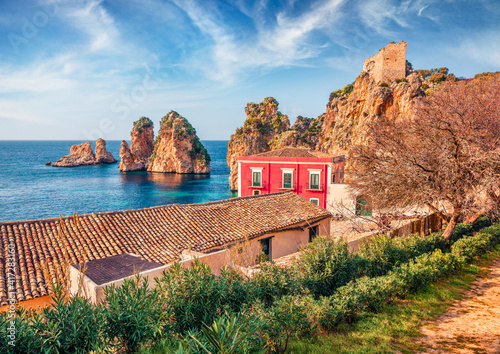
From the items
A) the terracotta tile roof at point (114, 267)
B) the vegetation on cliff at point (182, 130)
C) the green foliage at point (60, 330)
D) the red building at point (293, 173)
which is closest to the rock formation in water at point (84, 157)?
the vegetation on cliff at point (182, 130)

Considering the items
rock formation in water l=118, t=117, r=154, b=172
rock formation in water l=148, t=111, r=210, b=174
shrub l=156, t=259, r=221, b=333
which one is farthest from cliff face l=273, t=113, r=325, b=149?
shrub l=156, t=259, r=221, b=333

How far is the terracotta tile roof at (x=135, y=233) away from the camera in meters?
10.6

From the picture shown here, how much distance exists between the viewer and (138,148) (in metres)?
101

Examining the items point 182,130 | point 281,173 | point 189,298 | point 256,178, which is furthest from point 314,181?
point 182,130

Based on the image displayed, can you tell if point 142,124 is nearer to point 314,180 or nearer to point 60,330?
point 314,180

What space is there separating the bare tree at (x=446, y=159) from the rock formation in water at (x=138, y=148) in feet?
307

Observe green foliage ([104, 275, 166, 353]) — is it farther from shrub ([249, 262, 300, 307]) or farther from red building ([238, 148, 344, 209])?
red building ([238, 148, 344, 209])

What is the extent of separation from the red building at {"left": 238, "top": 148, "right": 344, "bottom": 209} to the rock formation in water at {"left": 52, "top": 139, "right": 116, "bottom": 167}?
10116cm

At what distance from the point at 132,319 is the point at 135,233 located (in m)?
10.4

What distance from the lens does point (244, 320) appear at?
4.23 meters

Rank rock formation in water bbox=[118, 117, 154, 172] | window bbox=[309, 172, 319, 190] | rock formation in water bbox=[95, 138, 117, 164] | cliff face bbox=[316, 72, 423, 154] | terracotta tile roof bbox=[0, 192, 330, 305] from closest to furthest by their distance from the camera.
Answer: terracotta tile roof bbox=[0, 192, 330, 305], window bbox=[309, 172, 319, 190], cliff face bbox=[316, 72, 423, 154], rock formation in water bbox=[118, 117, 154, 172], rock formation in water bbox=[95, 138, 117, 164]

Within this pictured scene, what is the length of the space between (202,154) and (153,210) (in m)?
75.7

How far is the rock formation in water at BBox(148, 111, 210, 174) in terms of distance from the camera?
88.9 metres

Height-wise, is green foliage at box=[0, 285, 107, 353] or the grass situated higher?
green foliage at box=[0, 285, 107, 353]
